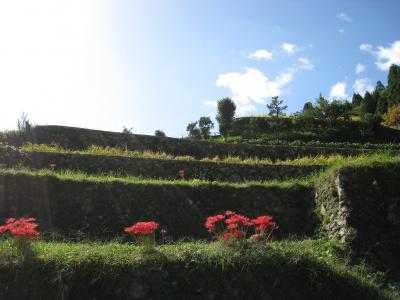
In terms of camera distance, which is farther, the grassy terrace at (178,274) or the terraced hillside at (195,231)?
the terraced hillside at (195,231)

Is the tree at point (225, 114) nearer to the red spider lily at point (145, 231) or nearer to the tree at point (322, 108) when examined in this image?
the tree at point (322, 108)

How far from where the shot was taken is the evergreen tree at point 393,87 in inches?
2311

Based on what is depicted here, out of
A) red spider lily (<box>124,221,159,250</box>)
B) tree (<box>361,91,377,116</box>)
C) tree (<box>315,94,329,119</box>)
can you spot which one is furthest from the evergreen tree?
red spider lily (<box>124,221,159,250</box>)

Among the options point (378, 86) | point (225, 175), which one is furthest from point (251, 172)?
point (378, 86)

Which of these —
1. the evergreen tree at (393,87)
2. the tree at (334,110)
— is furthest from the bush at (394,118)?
the evergreen tree at (393,87)

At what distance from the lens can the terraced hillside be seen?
5652mm

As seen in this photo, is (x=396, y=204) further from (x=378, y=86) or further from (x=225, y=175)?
(x=378, y=86)

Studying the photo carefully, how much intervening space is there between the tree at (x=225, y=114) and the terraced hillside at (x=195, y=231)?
85.3 ft

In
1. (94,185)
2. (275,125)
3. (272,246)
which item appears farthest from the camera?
(275,125)

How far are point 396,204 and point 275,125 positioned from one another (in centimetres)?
3155

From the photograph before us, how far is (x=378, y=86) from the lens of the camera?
83.2m

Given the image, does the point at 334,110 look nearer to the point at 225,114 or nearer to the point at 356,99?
the point at 225,114

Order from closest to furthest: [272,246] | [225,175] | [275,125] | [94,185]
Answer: [272,246] → [94,185] → [225,175] → [275,125]

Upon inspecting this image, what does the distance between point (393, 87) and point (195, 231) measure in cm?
6000
